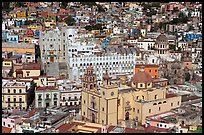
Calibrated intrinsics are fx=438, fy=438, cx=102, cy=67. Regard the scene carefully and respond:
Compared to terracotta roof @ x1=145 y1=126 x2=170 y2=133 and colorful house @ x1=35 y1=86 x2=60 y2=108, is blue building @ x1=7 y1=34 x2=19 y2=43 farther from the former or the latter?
terracotta roof @ x1=145 y1=126 x2=170 y2=133

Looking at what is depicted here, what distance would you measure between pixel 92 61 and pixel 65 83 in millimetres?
2214

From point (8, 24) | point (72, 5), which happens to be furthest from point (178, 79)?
point (72, 5)

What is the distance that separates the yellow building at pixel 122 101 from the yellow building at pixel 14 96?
2006 mm

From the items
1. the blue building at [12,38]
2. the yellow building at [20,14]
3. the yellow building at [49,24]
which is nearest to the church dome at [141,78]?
the blue building at [12,38]

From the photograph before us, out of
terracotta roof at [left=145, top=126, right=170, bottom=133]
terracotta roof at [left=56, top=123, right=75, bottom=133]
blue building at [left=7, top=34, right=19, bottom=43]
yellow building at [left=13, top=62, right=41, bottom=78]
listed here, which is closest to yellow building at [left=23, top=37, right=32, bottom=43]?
blue building at [left=7, top=34, right=19, bottom=43]

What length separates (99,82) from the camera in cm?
1627

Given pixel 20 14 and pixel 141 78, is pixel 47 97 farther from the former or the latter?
pixel 20 14

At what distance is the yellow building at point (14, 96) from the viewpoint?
1350 centimetres

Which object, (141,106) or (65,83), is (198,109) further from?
(65,83)

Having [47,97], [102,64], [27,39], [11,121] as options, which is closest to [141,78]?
[47,97]

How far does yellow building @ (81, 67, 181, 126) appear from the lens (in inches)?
469

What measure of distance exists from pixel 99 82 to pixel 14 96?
3776 mm

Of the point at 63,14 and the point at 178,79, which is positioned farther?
the point at 63,14

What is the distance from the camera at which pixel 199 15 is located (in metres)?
35.8
